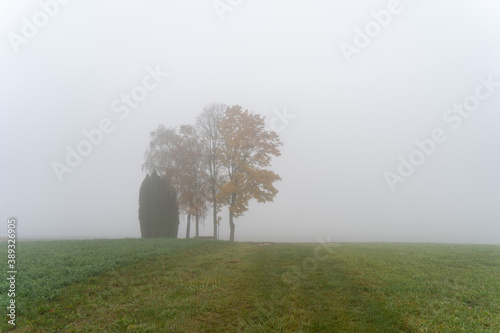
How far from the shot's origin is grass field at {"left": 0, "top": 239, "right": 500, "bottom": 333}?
7.22 metres

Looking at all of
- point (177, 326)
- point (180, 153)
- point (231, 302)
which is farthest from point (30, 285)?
point (180, 153)

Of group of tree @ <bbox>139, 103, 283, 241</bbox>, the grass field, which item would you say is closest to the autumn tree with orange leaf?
group of tree @ <bbox>139, 103, 283, 241</bbox>

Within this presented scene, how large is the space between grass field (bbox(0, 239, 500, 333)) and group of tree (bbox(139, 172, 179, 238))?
14.7m

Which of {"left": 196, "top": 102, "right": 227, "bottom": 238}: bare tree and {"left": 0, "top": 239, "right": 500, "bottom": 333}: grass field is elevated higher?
{"left": 196, "top": 102, "right": 227, "bottom": 238}: bare tree

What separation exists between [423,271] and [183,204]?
24216 mm

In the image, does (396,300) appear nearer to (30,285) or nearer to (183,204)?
(30,285)

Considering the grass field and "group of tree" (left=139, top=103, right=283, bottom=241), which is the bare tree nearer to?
"group of tree" (left=139, top=103, right=283, bottom=241)

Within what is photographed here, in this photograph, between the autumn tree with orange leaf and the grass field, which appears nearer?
the grass field

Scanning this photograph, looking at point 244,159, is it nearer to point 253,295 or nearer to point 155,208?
point 155,208

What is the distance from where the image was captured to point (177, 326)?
7.25 m

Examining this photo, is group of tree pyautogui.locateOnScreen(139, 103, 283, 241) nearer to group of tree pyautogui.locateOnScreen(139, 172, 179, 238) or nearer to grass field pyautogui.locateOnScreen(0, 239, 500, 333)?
group of tree pyautogui.locateOnScreen(139, 172, 179, 238)

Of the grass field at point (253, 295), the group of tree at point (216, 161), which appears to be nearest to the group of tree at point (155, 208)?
the group of tree at point (216, 161)

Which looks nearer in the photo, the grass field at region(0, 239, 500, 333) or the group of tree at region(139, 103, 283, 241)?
the grass field at region(0, 239, 500, 333)

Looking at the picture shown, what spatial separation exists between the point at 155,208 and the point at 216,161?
8009 mm
